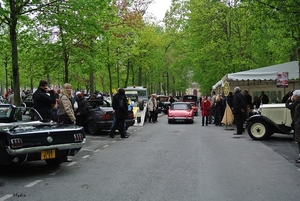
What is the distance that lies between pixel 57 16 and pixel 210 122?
39.4 feet

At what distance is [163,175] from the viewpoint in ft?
23.2

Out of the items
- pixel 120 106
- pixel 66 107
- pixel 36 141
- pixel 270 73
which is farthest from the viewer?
pixel 270 73

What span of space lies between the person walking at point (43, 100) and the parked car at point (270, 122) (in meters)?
7.33

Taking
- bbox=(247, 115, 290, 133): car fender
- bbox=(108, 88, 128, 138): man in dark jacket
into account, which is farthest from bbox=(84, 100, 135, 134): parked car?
bbox=(247, 115, 290, 133): car fender

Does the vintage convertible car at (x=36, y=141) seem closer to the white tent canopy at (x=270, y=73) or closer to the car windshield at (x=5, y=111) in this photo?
the car windshield at (x=5, y=111)

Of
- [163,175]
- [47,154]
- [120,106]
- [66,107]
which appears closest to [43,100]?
[66,107]

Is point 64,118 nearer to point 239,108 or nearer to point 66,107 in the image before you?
point 66,107

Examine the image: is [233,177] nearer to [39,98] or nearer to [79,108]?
[39,98]

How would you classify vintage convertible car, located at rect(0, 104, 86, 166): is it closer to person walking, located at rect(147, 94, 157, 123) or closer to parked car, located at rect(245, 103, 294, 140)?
parked car, located at rect(245, 103, 294, 140)

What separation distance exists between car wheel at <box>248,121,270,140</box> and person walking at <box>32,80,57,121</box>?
732cm

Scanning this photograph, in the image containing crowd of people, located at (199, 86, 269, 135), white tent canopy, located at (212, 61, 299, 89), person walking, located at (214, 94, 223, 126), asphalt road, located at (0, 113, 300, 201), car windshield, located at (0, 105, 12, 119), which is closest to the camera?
asphalt road, located at (0, 113, 300, 201)

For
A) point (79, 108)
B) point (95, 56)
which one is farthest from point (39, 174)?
point (95, 56)

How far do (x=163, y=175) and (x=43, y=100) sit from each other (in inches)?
160

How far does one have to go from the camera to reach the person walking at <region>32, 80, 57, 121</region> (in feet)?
30.3
